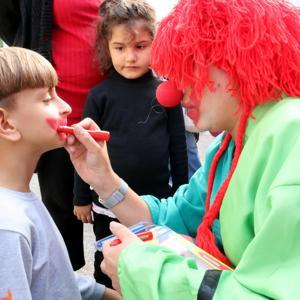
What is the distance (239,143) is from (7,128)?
1.72 feet

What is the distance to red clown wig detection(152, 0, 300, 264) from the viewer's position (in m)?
0.89

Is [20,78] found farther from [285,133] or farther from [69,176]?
[69,176]

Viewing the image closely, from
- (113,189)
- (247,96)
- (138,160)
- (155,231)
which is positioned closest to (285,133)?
(247,96)

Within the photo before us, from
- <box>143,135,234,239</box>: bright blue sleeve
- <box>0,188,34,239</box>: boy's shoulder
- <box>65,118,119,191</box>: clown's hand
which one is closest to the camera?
<box>0,188,34,239</box>: boy's shoulder

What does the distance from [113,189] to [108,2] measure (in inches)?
33.7

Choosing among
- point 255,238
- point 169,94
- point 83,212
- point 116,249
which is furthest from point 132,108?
point 255,238

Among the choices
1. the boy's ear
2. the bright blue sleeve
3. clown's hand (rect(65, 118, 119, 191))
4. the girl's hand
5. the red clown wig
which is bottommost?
the girl's hand

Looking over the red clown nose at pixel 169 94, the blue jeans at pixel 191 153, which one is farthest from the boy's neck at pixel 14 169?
the blue jeans at pixel 191 153

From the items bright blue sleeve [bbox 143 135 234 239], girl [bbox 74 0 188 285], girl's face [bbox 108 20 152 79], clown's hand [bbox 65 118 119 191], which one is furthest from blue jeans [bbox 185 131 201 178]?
clown's hand [bbox 65 118 119 191]

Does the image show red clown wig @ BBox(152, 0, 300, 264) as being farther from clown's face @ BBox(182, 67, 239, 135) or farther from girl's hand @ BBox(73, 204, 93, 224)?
girl's hand @ BBox(73, 204, 93, 224)

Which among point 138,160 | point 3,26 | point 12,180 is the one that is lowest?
point 138,160

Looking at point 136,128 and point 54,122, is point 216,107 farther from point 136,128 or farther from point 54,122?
point 136,128

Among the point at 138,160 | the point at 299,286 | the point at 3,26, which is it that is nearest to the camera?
the point at 299,286

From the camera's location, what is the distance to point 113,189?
4.05 ft
